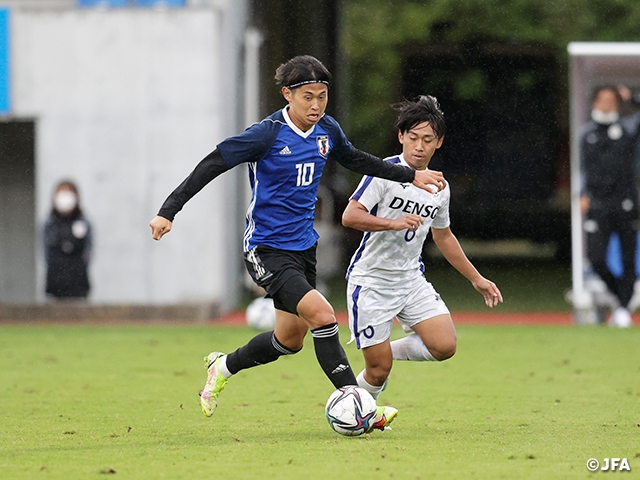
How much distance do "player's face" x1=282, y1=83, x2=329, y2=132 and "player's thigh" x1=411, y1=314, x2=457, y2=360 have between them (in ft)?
4.66

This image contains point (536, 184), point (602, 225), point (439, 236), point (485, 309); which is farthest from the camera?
point (536, 184)

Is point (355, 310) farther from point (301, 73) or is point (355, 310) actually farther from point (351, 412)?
point (301, 73)

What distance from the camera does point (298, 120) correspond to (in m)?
6.55

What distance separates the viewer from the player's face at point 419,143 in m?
6.80

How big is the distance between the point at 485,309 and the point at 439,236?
31.1ft

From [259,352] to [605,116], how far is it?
8224 mm

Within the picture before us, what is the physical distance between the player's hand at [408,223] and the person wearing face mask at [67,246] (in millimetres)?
9704

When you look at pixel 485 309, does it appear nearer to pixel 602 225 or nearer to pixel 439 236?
pixel 602 225

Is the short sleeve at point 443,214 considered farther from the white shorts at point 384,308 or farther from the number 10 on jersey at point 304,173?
the number 10 on jersey at point 304,173

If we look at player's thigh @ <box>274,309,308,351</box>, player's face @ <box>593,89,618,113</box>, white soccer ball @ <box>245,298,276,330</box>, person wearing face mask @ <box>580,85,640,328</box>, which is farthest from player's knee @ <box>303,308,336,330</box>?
player's face @ <box>593,89,618,113</box>

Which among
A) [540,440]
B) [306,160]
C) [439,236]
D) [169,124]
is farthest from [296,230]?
[169,124]

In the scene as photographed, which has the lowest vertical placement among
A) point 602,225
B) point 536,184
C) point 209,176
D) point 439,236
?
point 536,184

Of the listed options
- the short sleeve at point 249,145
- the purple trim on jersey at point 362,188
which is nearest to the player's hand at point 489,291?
the purple trim on jersey at point 362,188

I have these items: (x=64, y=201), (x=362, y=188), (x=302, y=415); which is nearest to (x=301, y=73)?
(x=362, y=188)
